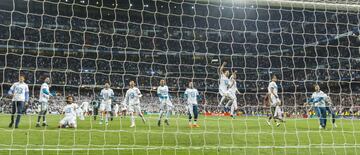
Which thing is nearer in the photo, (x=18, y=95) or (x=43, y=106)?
(x=18, y=95)

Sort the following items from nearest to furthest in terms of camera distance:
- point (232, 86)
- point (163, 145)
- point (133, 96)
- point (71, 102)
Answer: point (163, 145), point (71, 102), point (133, 96), point (232, 86)

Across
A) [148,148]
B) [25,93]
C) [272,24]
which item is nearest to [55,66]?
[272,24]

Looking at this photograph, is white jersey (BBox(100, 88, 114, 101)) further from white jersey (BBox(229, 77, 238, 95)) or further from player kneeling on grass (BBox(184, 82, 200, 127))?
white jersey (BBox(229, 77, 238, 95))

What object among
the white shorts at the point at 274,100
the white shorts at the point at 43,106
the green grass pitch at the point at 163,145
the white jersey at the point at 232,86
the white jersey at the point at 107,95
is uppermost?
the white jersey at the point at 232,86

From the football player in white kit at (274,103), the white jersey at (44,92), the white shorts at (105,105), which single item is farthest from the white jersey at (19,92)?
the football player in white kit at (274,103)

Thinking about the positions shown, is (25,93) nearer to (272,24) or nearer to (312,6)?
(312,6)

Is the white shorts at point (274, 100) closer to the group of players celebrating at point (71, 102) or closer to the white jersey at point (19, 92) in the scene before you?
the group of players celebrating at point (71, 102)

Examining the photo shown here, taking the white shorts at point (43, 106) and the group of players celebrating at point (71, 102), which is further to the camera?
the white shorts at point (43, 106)

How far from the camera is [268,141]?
408 inches

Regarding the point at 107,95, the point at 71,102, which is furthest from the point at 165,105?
the point at 71,102

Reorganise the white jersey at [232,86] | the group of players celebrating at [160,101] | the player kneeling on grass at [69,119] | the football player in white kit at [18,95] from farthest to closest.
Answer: the white jersey at [232,86]
the player kneeling on grass at [69,119]
the group of players celebrating at [160,101]
the football player in white kit at [18,95]

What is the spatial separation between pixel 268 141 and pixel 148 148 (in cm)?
338

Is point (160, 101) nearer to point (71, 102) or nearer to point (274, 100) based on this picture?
point (71, 102)

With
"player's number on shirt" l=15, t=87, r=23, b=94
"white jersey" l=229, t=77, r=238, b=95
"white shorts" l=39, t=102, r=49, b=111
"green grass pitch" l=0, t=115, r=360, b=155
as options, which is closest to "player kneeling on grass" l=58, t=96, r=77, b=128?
"white shorts" l=39, t=102, r=49, b=111
